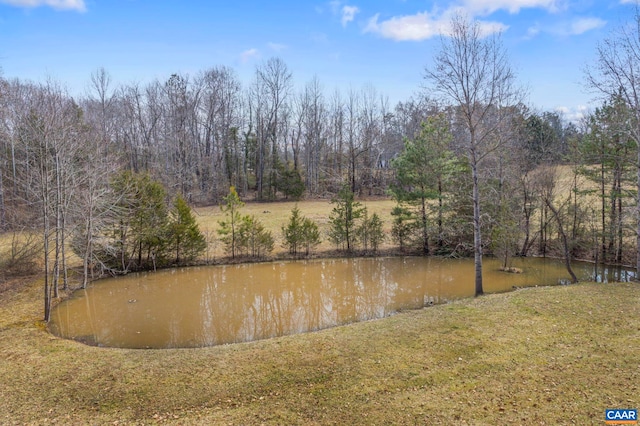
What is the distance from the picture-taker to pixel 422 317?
9641 millimetres

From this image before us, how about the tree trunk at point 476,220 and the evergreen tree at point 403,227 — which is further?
the evergreen tree at point 403,227

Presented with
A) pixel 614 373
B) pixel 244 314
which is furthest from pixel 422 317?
pixel 244 314

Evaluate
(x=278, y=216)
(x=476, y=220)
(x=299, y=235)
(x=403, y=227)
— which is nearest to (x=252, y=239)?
(x=299, y=235)

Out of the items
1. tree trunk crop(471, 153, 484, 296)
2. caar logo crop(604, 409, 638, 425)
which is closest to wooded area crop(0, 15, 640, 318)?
tree trunk crop(471, 153, 484, 296)

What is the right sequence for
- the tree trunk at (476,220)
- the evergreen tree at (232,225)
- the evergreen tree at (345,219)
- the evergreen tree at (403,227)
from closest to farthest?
the tree trunk at (476,220) < the evergreen tree at (232,225) < the evergreen tree at (345,219) < the evergreen tree at (403,227)

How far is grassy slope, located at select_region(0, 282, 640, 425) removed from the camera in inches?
211

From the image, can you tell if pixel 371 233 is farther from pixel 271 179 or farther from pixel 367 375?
pixel 271 179

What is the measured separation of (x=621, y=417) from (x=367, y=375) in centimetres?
352

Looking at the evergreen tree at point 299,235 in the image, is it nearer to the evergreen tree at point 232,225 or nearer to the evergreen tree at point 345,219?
the evergreen tree at point 345,219

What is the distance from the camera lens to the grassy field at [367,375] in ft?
17.6

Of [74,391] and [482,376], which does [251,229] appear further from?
[482,376]

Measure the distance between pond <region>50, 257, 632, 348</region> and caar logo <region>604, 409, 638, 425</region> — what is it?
658cm

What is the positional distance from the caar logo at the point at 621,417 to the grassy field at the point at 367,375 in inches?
5.5

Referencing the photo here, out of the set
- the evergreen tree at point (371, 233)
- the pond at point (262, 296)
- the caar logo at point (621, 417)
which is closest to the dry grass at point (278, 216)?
the evergreen tree at point (371, 233)
